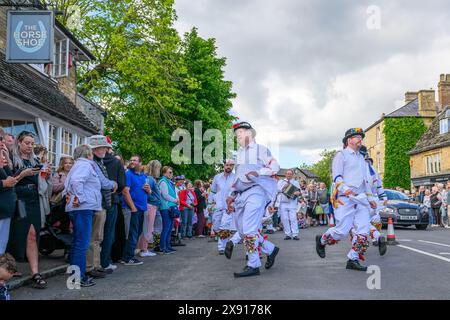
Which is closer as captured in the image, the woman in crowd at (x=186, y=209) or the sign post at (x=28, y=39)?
the sign post at (x=28, y=39)

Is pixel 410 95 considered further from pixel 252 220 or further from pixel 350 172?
pixel 252 220

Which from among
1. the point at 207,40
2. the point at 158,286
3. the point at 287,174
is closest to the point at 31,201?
the point at 158,286

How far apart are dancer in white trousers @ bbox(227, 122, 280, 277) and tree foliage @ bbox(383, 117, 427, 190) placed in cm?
4733

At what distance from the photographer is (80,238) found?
21.4 ft

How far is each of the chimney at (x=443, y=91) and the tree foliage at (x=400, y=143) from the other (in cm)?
288

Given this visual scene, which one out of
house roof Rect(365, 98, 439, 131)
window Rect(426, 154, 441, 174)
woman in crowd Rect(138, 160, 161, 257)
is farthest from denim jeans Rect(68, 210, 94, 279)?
house roof Rect(365, 98, 439, 131)

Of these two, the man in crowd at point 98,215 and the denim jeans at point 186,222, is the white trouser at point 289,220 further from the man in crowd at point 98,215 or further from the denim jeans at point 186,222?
the man in crowd at point 98,215

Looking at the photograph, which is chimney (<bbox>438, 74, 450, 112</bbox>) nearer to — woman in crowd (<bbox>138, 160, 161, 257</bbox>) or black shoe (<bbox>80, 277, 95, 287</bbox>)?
woman in crowd (<bbox>138, 160, 161, 257</bbox>)

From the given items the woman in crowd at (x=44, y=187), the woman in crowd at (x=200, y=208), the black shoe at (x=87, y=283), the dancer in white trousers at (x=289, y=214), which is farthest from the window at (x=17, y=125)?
the black shoe at (x=87, y=283)

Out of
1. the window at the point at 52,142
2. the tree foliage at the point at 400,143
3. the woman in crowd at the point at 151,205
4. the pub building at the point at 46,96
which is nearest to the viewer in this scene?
the woman in crowd at the point at 151,205

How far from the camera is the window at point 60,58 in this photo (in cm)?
1934

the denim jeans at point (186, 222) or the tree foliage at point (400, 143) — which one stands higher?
the tree foliage at point (400, 143)

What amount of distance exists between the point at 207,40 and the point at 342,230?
32.3m

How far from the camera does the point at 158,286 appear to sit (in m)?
6.27
